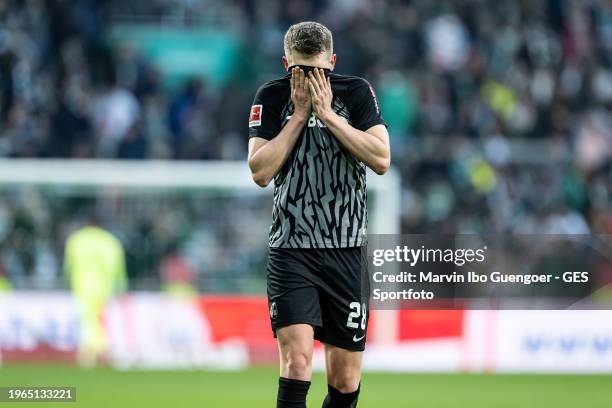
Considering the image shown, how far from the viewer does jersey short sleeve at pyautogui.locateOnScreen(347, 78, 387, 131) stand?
6.10 meters

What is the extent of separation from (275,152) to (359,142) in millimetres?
396

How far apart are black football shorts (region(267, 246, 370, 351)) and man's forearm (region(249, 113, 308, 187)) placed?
40 centimetres

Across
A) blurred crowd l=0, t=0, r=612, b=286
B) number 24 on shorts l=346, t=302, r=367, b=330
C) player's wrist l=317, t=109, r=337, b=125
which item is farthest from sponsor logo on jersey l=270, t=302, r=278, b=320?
blurred crowd l=0, t=0, r=612, b=286

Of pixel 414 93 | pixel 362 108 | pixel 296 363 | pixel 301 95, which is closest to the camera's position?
pixel 296 363

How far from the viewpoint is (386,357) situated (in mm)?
14906

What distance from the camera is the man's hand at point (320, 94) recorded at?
5.96 m

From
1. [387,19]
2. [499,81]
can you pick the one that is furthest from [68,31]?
[499,81]

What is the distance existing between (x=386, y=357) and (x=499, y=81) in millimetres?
6782

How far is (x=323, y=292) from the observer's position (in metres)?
6.11

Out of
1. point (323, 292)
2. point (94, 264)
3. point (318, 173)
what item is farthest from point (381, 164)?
point (94, 264)

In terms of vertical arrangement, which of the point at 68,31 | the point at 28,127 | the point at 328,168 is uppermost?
the point at 68,31

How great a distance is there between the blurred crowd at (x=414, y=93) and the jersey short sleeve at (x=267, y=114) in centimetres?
1141

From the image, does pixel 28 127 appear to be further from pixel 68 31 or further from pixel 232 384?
pixel 232 384

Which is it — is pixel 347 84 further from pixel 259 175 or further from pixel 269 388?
pixel 269 388
